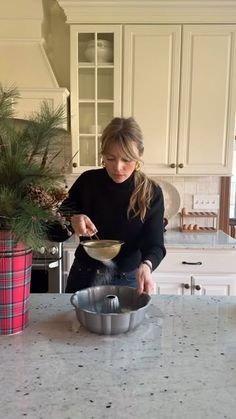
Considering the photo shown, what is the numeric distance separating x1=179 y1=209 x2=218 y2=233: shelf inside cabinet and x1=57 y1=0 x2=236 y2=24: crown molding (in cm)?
134

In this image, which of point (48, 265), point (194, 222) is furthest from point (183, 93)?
point (48, 265)

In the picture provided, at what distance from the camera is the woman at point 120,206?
130 cm

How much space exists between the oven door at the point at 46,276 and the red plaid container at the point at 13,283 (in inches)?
53.2

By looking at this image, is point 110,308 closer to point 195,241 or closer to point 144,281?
point 144,281

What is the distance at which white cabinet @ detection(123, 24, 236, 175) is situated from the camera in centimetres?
238

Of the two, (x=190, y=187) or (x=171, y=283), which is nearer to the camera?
(x=171, y=283)

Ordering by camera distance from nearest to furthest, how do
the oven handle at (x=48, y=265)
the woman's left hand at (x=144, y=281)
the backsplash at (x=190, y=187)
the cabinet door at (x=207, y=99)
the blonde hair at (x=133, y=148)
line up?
1. the woman's left hand at (x=144, y=281)
2. the blonde hair at (x=133, y=148)
3. the oven handle at (x=48, y=265)
4. the cabinet door at (x=207, y=99)
5. the backsplash at (x=190, y=187)

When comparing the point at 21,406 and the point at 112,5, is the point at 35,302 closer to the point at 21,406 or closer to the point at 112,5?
the point at 21,406

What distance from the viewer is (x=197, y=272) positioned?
235cm

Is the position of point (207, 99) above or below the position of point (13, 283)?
above

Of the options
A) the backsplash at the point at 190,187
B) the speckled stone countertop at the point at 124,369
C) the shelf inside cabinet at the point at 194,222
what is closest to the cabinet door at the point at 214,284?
the shelf inside cabinet at the point at 194,222

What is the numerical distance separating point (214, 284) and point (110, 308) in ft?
5.09

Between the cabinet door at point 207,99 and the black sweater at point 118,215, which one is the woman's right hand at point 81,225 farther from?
the cabinet door at point 207,99

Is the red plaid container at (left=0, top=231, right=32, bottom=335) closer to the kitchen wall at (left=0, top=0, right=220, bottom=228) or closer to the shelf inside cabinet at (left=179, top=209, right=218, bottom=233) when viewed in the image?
the kitchen wall at (left=0, top=0, right=220, bottom=228)
